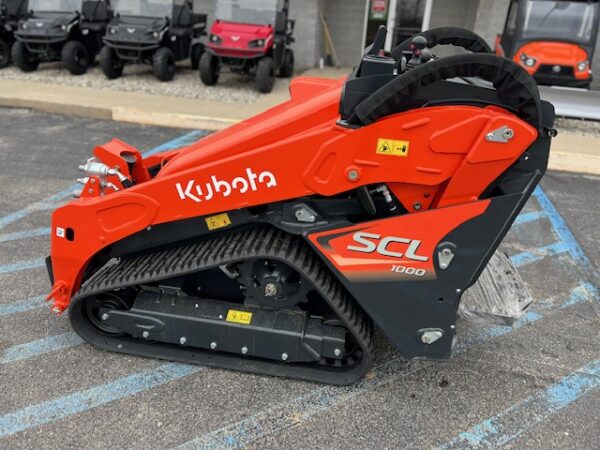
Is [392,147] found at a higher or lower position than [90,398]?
higher

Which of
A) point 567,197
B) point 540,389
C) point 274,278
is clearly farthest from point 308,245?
point 567,197

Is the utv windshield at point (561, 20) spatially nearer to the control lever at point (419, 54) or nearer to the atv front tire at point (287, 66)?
the atv front tire at point (287, 66)

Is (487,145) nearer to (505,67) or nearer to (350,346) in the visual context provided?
(505,67)

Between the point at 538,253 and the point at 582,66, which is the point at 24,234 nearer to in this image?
the point at 538,253

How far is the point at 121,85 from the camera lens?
9656mm

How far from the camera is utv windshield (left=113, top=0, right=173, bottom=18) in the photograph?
10.1 meters

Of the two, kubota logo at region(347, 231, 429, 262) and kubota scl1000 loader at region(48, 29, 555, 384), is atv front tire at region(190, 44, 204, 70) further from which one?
kubota logo at region(347, 231, 429, 262)

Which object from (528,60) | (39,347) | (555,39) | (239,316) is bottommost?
(39,347)

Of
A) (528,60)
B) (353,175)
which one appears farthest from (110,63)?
(353,175)

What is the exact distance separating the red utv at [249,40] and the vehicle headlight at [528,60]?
13.2ft

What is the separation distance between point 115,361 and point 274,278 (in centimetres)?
103

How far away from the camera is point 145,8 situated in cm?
1015

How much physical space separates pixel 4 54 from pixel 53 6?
55.8 inches

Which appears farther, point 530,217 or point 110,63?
point 110,63
